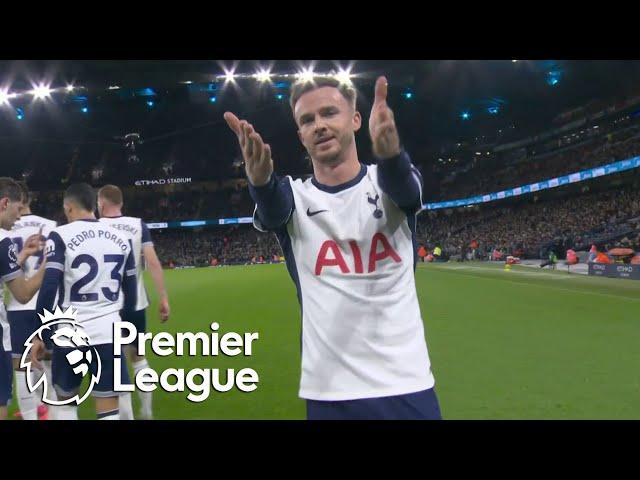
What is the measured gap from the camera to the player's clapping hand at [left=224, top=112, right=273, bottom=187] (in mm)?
1881

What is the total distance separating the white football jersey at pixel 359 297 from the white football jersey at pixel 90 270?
2.09m

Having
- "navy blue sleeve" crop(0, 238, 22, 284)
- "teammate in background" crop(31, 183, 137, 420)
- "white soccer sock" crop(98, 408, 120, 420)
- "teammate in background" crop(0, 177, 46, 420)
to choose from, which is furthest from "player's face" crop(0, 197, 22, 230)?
"white soccer sock" crop(98, 408, 120, 420)

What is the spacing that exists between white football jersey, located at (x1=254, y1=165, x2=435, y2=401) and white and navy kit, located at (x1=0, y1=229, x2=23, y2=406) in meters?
3.34

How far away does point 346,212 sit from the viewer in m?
2.10

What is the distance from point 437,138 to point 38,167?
136 ft

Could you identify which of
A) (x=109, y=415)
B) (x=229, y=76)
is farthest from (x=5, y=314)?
(x=229, y=76)

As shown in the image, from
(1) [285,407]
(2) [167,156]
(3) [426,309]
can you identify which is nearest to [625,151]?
(3) [426,309]

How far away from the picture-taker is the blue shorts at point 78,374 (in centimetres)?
328

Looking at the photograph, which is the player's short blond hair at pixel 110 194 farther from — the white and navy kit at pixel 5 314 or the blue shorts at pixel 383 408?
the blue shorts at pixel 383 408

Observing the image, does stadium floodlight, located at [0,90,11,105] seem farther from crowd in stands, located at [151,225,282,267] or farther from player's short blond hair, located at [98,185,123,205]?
player's short blond hair, located at [98,185,123,205]

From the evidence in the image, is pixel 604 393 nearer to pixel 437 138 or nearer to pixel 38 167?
pixel 437 138

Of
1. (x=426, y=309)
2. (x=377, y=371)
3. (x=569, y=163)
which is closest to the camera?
(x=377, y=371)

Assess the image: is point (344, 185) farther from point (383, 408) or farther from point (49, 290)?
point (49, 290)

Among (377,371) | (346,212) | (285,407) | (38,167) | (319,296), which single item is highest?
(38,167)
